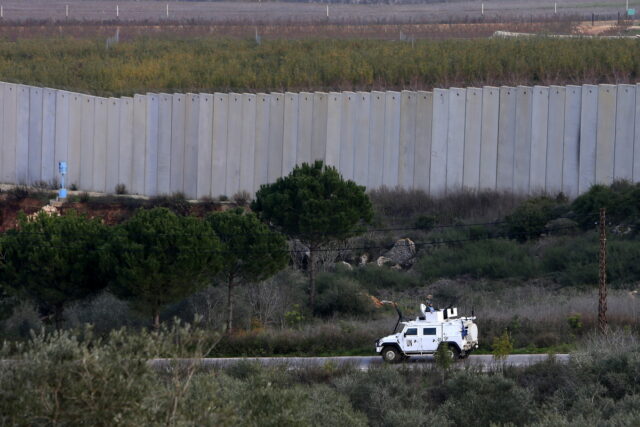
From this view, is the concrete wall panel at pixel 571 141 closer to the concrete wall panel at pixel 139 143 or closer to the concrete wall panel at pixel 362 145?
the concrete wall panel at pixel 362 145

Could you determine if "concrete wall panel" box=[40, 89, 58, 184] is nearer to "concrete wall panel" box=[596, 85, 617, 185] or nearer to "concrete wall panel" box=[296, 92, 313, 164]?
"concrete wall panel" box=[296, 92, 313, 164]

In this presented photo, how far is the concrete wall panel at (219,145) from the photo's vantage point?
35.4 meters

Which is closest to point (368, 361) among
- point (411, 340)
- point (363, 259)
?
point (411, 340)

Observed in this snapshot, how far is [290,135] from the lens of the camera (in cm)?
3472

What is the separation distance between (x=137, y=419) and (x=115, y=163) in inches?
1101

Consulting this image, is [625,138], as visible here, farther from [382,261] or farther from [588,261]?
[382,261]

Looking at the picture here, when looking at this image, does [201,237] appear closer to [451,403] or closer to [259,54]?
[451,403]

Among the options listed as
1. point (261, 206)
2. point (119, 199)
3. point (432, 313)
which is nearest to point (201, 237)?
point (261, 206)

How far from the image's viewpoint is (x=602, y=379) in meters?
18.6

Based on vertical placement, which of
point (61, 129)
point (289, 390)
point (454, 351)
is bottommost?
point (454, 351)

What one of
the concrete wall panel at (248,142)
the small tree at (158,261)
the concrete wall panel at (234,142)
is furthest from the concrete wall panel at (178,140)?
the small tree at (158,261)

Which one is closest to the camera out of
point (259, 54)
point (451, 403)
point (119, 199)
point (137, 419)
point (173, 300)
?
point (137, 419)

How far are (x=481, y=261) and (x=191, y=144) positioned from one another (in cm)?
1089

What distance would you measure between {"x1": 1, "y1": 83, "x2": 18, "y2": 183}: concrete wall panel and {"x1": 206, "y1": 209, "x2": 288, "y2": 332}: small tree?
13.0m
